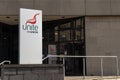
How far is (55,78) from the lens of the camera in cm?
1355

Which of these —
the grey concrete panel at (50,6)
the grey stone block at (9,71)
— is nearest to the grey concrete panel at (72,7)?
the grey concrete panel at (50,6)

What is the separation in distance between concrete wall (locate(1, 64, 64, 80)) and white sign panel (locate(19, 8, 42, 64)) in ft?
1.39

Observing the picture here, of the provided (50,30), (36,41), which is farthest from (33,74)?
(50,30)

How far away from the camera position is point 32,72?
44.0 feet

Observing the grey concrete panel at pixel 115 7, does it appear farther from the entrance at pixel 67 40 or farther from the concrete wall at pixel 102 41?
the entrance at pixel 67 40

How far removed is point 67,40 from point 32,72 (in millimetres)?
9245

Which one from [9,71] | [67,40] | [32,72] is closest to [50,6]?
[67,40]

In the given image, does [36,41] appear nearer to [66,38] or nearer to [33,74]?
[33,74]

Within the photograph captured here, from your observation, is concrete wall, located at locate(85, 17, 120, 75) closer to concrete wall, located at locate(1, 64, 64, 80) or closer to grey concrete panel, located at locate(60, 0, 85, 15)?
grey concrete panel, located at locate(60, 0, 85, 15)

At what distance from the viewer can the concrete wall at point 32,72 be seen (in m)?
13.2

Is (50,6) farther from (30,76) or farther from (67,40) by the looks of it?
(30,76)

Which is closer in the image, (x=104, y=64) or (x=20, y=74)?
(x=20, y=74)

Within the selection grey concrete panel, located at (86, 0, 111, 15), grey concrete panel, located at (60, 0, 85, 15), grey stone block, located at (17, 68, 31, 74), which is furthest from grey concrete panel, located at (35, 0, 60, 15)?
grey stone block, located at (17, 68, 31, 74)

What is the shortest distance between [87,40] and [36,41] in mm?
7742
